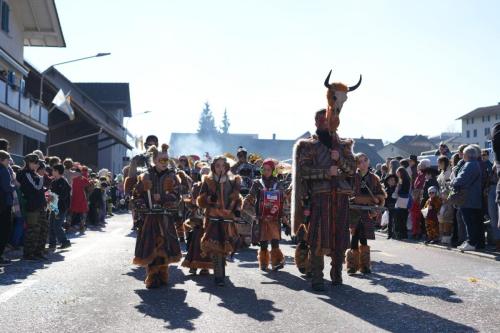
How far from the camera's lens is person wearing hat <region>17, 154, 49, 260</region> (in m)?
11.7

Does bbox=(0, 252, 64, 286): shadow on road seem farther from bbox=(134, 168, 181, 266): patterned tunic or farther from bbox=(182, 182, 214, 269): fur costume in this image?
bbox=(182, 182, 214, 269): fur costume

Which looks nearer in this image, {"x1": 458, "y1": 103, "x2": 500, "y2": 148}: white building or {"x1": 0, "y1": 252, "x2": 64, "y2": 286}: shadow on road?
{"x1": 0, "y1": 252, "x2": 64, "y2": 286}: shadow on road

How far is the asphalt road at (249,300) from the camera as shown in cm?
619

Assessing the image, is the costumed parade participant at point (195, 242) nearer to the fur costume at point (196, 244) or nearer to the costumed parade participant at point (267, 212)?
the fur costume at point (196, 244)

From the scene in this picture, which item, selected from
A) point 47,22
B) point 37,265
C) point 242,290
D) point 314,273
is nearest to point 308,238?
point 314,273

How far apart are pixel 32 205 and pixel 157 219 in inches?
159

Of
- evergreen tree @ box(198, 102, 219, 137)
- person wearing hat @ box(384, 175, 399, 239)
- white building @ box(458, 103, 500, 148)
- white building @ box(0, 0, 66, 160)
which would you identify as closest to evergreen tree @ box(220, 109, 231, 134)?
evergreen tree @ box(198, 102, 219, 137)

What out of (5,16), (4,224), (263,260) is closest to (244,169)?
(263,260)

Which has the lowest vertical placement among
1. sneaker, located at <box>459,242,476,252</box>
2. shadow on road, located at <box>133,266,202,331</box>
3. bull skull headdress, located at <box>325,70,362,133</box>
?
shadow on road, located at <box>133,266,202,331</box>

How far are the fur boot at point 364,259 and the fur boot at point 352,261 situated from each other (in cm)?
6

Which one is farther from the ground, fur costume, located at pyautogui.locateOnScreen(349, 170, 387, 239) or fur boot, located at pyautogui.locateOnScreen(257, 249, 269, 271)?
fur costume, located at pyautogui.locateOnScreen(349, 170, 387, 239)

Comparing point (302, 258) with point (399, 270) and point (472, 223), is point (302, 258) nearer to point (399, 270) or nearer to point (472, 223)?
point (399, 270)

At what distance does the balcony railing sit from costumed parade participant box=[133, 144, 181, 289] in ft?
60.7

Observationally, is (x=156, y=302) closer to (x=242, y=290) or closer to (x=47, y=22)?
(x=242, y=290)
